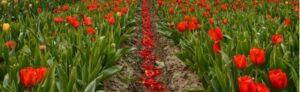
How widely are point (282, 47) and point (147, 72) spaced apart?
4.80 feet

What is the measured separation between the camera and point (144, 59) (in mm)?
5125

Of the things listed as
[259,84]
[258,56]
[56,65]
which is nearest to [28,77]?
[56,65]

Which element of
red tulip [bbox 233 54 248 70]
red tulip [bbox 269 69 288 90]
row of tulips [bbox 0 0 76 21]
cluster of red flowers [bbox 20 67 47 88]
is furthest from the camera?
row of tulips [bbox 0 0 76 21]

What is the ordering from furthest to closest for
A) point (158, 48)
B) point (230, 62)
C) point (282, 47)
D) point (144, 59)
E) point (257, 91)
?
point (158, 48) < point (144, 59) < point (282, 47) < point (230, 62) < point (257, 91)

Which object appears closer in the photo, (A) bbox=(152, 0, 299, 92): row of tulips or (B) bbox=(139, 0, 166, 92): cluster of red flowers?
(A) bbox=(152, 0, 299, 92): row of tulips

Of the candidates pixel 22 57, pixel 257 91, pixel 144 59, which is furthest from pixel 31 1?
pixel 257 91

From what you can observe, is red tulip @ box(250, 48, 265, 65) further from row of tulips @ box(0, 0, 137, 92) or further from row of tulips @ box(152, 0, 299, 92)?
row of tulips @ box(0, 0, 137, 92)

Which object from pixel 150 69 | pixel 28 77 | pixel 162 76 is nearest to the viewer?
pixel 28 77

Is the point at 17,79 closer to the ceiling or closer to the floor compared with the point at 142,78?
closer to the ceiling

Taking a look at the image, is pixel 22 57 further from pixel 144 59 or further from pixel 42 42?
pixel 144 59

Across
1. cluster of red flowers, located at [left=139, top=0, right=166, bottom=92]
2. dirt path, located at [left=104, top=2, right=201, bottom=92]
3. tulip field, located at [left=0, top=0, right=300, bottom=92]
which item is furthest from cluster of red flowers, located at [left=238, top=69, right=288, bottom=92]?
cluster of red flowers, located at [left=139, top=0, right=166, bottom=92]

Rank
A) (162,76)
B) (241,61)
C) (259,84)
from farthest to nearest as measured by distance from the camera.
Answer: (162,76) < (241,61) < (259,84)

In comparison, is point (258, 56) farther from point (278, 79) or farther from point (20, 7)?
point (20, 7)

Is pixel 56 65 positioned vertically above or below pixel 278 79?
below
